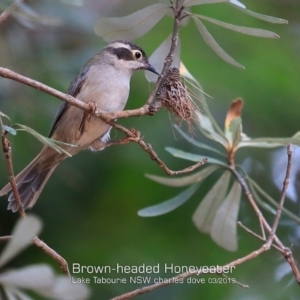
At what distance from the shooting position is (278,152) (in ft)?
A: 16.6

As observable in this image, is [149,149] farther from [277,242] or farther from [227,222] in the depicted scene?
[227,222]

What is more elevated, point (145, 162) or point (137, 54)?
point (137, 54)

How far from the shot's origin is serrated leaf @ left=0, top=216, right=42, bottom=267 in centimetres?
151

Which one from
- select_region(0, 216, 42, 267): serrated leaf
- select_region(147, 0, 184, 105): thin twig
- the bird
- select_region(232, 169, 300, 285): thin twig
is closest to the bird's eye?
the bird

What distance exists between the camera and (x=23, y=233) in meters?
1.54

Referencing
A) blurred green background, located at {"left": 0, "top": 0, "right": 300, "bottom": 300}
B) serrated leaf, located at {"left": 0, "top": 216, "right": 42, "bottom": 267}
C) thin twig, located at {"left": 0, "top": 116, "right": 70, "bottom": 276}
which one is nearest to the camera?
serrated leaf, located at {"left": 0, "top": 216, "right": 42, "bottom": 267}

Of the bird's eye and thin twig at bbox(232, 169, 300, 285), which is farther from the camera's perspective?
the bird's eye

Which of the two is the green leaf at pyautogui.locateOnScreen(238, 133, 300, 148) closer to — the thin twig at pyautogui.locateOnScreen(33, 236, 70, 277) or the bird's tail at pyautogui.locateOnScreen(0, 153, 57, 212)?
the thin twig at pyautogui.locateOnScreen(33, 236, 70, 277)

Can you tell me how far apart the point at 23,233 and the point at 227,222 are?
82.0 inches

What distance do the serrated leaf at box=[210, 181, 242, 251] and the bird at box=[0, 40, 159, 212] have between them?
0.98 metres

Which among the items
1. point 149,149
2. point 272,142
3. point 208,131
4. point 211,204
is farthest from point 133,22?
point 211,204

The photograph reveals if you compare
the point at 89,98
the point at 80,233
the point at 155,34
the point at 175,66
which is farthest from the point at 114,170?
the point at 175,66

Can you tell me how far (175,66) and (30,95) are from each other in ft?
6.69

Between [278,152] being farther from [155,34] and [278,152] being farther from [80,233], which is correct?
[80,233]
